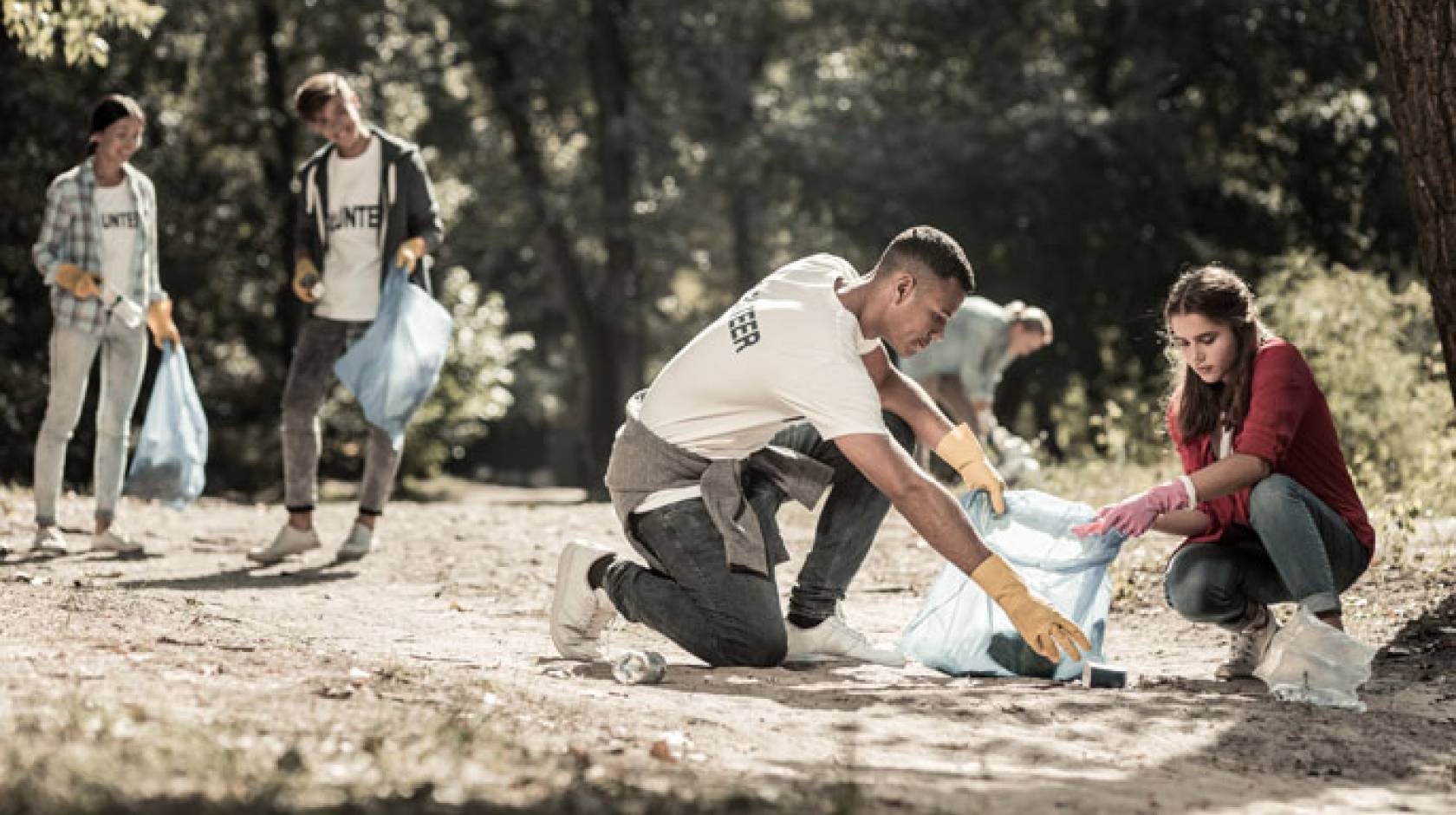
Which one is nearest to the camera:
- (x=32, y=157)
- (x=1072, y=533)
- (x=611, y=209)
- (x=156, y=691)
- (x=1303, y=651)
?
(x=156, y=691)

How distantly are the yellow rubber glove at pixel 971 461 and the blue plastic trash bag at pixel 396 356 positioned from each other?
10.1 ft

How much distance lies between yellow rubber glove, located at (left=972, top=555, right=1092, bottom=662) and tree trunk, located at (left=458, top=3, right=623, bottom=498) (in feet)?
55.6

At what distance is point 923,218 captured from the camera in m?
22.1

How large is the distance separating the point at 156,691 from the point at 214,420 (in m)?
15.1

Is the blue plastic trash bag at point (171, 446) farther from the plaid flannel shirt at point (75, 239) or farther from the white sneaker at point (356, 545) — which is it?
the white sneaker at point (356, 545)

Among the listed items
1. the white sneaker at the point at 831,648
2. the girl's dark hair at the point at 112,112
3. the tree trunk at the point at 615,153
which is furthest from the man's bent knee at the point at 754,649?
the tree trunk at the point at 615,153

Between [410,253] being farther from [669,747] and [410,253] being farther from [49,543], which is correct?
[669,747]

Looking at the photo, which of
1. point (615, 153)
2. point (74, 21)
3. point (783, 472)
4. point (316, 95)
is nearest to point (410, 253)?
point (316, 95)

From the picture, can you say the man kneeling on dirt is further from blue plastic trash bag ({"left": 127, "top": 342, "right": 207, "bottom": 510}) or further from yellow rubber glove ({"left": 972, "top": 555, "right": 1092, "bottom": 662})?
blue plastic trash bag ({"left": 127, "top": 342, "right": 207, "bottom": 510})

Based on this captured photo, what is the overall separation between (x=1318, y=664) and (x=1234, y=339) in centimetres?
99

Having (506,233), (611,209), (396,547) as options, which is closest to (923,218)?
(611,209)

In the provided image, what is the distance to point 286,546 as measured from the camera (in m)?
8.29

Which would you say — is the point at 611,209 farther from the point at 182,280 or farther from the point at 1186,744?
the point at 1186,744

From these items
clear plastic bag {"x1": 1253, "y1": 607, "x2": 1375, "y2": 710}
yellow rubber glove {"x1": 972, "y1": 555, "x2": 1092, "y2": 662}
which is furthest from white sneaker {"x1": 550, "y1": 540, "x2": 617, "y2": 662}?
clear plastic bag {"x1": 1253, "y1": 607, "x2": 1375, "y2": 710}
